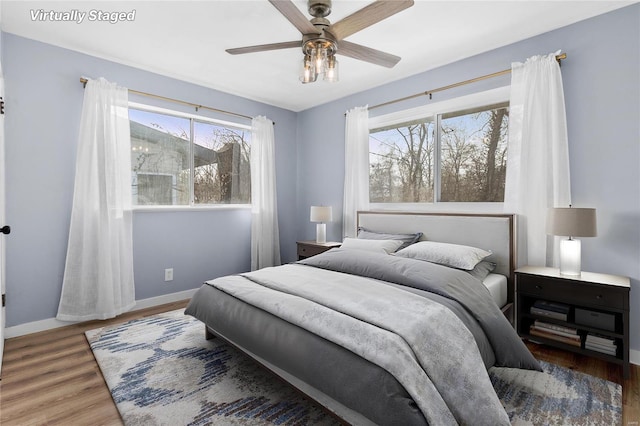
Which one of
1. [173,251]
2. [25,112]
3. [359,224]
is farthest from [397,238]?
[25,112]

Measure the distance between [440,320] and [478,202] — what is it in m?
1.92

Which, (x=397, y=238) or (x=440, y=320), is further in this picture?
(x=397, y=238)

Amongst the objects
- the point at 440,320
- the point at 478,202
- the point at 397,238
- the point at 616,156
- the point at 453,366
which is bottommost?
the point at 453,366

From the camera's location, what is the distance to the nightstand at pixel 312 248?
3.94m

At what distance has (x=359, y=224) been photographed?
157 inches

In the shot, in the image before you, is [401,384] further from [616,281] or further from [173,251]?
→ [173,251]

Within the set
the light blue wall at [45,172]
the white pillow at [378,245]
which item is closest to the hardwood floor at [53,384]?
the light blue wall at [45,172]

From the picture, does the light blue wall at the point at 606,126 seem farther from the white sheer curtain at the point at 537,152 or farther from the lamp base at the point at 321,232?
the lamp base at the point at 321,232

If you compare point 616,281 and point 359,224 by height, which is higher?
point 359,224

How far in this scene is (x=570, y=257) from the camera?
2.38 metres

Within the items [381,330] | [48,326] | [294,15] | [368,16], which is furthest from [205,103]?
[381,330]

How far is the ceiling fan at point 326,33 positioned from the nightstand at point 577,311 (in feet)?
6.61

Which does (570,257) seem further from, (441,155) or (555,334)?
(441,155)

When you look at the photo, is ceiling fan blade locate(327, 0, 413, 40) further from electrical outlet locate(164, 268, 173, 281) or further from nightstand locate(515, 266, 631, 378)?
electrical outlet locate(164, 268, 173, 281)
